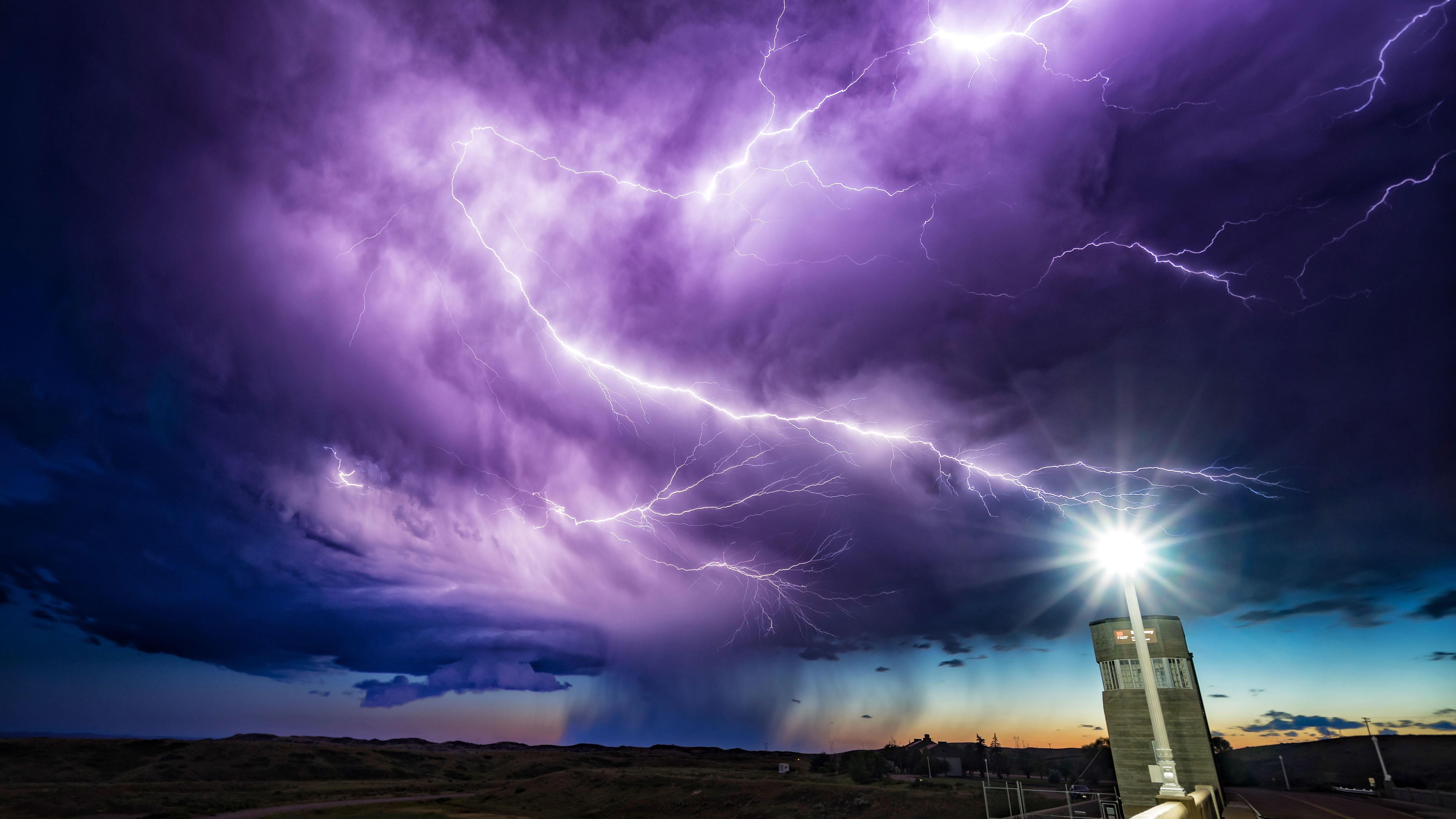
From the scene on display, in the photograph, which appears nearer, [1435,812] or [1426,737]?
[1435,812]

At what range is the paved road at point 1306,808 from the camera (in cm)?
2886

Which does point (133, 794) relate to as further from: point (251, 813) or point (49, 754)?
point (49, 754)

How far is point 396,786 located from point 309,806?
80.5ft

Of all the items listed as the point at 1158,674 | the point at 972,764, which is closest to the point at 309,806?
the point at 1158,674

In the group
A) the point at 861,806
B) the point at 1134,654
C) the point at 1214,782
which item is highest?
the point at 1134,654

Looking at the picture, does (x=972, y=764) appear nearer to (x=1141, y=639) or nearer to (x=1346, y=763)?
(x=1346, y=763)

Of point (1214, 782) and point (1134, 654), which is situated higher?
point (1134, 654)

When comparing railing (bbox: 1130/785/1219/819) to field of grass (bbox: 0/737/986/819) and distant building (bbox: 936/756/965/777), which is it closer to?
field of grass (bbox: 0/737/986/819)

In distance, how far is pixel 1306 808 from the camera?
35.3 m

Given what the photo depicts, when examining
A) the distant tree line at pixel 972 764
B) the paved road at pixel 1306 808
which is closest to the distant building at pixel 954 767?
the distant tree line at pixel 972 764

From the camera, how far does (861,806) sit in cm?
3838

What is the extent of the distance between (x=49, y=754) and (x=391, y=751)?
39739mm

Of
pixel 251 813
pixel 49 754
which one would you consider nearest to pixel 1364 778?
pixel 251 813

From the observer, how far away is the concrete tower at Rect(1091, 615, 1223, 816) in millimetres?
29562
